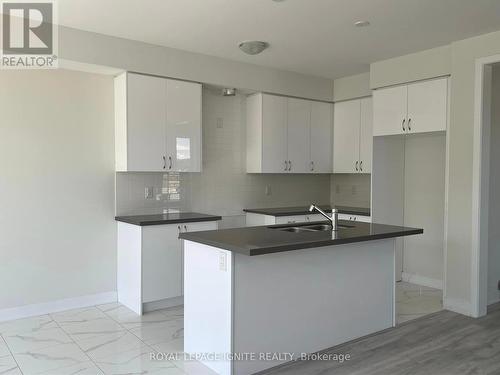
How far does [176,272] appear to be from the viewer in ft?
14.1

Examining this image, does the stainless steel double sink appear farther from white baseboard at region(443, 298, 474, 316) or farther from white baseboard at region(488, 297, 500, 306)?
white baseboard at region(488, 297, 500, 306)

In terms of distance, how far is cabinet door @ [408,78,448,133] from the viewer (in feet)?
14.0

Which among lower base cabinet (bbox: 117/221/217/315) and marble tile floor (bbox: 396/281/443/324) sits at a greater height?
lower base cabinet (bbox: 117/221/217/315)

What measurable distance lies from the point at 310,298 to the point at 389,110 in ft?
8.56

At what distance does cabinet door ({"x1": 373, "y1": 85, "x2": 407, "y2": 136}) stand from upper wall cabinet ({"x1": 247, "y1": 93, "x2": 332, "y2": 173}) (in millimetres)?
Answer: 959

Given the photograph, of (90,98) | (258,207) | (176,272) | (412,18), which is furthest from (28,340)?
(412,18)

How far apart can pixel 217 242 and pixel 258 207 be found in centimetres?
287

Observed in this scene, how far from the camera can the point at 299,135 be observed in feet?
18.2

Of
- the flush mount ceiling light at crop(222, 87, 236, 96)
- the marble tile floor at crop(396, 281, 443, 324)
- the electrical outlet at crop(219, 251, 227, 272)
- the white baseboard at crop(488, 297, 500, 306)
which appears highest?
the flush mount ceiling light at crop(222, 87, 236, 96)

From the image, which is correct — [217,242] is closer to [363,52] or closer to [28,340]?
[28,340]

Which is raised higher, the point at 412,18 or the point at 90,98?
the point at 412,18

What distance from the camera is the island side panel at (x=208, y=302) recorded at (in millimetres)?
2742
